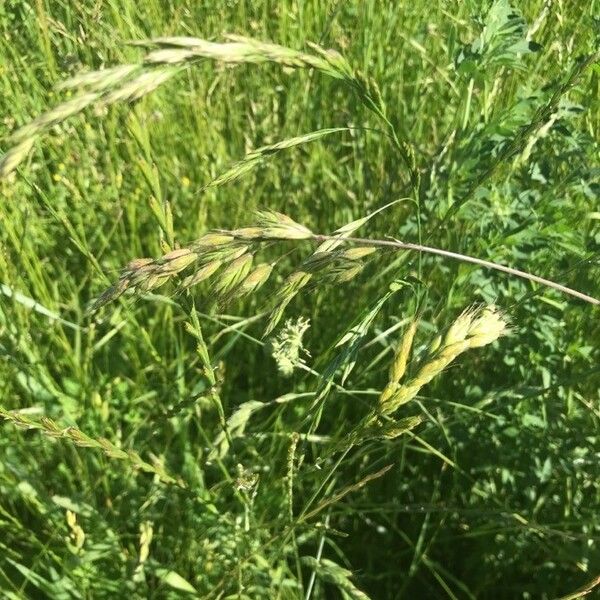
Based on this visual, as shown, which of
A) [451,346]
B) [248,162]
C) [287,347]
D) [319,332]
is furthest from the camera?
[319,332]

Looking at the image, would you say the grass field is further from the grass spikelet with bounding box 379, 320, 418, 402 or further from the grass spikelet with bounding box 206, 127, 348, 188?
the grass spikelet with bounding box 379, 320, 418, 402

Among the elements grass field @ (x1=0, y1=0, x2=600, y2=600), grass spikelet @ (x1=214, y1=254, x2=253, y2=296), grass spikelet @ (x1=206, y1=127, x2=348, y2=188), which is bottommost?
grass field @ (x1=0, y1=0, x2=600, y2=600)

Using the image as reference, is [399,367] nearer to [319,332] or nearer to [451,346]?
[451,346]

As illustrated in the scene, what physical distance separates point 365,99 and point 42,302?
897 mm

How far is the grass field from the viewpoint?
1188mm

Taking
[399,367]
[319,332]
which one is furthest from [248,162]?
[319,332]

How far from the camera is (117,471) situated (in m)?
1.48

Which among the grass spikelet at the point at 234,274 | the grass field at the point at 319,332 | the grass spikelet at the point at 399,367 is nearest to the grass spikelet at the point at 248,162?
the grass field at the point at 319,332

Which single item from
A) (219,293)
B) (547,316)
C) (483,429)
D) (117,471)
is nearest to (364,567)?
(483,429)

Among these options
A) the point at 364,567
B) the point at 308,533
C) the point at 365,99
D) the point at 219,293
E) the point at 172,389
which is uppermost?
the point at 365,99

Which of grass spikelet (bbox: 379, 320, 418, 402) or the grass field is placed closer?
grass spikelet (bbox: 379, 320, 418, 402)

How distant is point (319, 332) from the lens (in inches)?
64.4

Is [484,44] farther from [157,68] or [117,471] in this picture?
[117,471]

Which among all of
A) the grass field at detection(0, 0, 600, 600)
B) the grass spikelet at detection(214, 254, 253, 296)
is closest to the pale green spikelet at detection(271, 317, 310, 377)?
the grass field at detection(0, 0, 600, 600)
